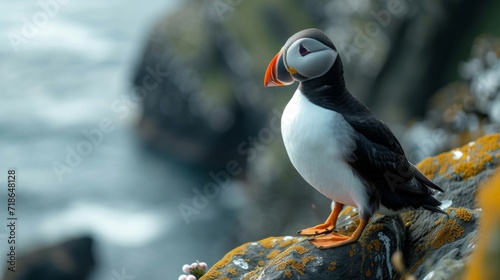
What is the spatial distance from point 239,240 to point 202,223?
5.80m

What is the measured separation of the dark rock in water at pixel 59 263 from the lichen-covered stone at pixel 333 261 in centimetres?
2821

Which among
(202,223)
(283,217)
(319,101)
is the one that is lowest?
(319,101)

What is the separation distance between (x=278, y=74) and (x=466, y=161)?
2621 mm

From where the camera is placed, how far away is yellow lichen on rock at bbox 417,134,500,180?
830 centimetres

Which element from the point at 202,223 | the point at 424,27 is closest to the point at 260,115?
the point at 202,223

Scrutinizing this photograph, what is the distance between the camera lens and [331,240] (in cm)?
717

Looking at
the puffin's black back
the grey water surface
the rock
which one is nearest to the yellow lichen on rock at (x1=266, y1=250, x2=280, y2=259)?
the rock

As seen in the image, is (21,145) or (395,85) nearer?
(395,85)

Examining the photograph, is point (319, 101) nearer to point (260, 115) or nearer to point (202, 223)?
point (202, 223)

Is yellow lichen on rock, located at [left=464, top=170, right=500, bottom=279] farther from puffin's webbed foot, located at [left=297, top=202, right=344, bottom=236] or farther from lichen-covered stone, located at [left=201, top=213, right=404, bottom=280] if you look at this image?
puffin's webbed foot, located at [left=297, top=202, right=344, bottom=236]

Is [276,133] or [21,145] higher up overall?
[21,145]

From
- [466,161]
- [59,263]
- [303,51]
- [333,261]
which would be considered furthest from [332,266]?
[59,263]

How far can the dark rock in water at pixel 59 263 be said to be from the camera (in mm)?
34531

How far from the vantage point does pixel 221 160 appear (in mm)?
56562
